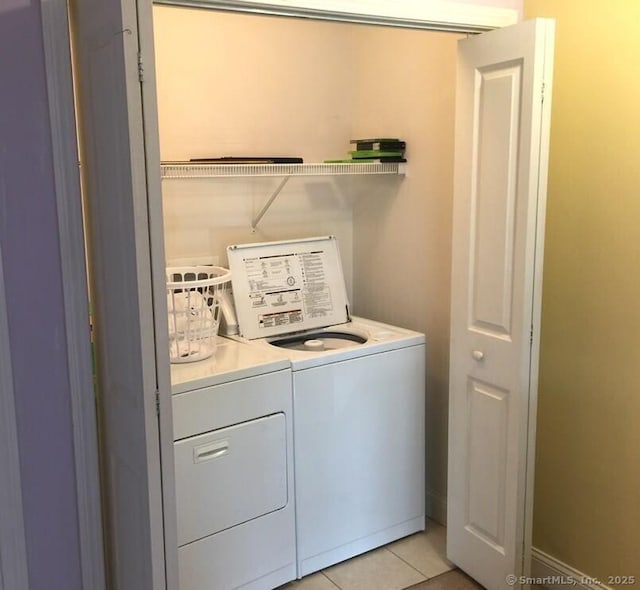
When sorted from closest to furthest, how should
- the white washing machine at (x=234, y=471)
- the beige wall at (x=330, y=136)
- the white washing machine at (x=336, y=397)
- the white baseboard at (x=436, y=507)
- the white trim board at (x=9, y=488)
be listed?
the white trim board at (x=9, y=488) → the white washing machine at (x=234, y=471) → the white washing machine at (x=336, y=397) → the beige wall at (x=330, y=136) → the white baseboard at (x=436, y=507)

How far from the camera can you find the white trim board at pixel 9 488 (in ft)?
5.07

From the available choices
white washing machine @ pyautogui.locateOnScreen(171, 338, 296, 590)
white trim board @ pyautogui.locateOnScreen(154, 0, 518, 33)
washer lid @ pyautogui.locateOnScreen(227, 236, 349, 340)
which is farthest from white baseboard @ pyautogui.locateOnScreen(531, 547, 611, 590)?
white trim board @ pyautogui.locateOnScreen(154, 0, 518, 33)

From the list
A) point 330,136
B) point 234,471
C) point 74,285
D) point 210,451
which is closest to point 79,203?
point 74,285

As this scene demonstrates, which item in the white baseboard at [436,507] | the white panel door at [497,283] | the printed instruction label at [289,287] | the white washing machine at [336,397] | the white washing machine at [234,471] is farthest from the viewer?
the white baseboard at [436,507]

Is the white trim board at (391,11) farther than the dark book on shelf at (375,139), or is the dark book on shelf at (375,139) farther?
the dark book on shelf at (375,139)

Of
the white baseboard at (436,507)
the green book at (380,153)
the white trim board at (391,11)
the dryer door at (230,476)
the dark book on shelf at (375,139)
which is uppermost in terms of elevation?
the white trim board at (391,11)

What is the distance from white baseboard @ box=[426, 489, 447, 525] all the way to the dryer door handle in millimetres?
1158

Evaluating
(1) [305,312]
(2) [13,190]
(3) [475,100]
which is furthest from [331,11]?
(1) [305,312]

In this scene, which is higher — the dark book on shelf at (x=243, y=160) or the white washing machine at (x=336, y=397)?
the dark book on shelf at (x=243, y=160)

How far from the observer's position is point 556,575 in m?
2.47

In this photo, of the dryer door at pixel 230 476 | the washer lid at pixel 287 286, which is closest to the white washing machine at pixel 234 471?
the dryer door at pixel 230 476

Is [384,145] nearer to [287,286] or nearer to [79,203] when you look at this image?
[287,286]

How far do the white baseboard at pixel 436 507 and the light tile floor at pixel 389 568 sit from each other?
0.11 metres

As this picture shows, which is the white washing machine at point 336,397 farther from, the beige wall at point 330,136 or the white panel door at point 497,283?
the white panel door at point 497,283
